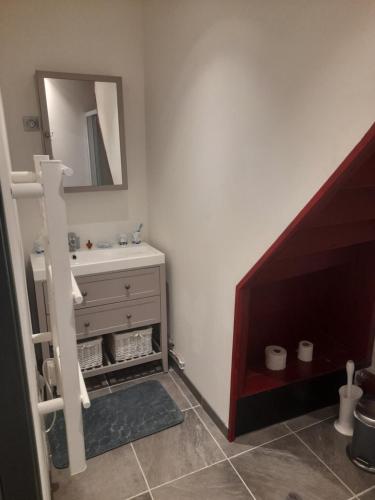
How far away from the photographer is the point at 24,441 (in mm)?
702

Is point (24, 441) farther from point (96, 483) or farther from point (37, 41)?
point (37, 41)

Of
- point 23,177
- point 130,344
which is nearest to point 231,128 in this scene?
point 23,177

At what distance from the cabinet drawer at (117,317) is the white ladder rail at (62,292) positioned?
1269mm

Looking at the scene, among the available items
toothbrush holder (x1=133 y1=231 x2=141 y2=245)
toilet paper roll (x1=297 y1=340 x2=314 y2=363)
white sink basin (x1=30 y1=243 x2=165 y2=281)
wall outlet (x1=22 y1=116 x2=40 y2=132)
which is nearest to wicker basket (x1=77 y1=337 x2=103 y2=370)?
white sink basin (x1=30 y1=243 x2=165 y2=281)

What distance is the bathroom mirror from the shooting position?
213 cm

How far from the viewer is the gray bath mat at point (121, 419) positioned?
6.04 ft

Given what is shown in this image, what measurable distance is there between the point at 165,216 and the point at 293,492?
1.64 metres

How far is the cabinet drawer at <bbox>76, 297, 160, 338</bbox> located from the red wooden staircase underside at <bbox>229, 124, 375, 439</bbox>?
0.67 m

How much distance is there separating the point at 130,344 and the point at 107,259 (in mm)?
597

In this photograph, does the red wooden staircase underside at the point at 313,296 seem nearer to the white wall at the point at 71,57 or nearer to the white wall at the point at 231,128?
the white wall at the point at 231,128

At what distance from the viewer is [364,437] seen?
1.69 metres

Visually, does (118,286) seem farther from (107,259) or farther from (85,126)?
(85,126)

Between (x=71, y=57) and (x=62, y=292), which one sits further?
(x=71, y=57)

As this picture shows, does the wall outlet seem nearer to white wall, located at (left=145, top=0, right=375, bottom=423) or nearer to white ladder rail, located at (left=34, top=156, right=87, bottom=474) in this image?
white wall, located at (left=145, top=0, right=375, bottom=423)
